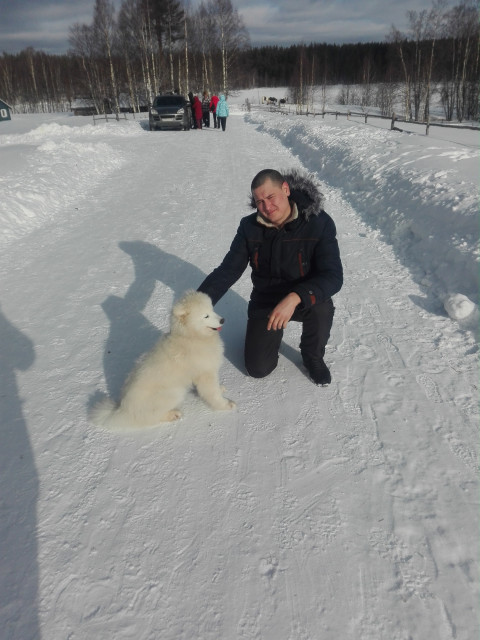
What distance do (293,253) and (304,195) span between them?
16.9 inches

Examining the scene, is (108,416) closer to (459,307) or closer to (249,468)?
(249,468)

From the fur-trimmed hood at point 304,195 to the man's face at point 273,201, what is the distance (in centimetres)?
11

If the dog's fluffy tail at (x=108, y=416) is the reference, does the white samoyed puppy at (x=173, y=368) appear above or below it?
above

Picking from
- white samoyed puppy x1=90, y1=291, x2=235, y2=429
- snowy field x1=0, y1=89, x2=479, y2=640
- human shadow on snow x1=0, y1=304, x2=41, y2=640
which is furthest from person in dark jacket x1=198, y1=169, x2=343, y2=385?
human shadow on snow x1=0, y1=304, x2=41, y2=640

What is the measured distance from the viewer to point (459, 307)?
10.8 feet

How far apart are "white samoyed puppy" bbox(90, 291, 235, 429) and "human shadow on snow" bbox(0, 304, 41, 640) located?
0.49m

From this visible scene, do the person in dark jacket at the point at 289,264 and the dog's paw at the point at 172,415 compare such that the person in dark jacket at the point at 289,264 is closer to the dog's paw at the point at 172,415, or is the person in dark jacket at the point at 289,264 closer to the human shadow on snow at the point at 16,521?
the dog's paw at the point at 172,415

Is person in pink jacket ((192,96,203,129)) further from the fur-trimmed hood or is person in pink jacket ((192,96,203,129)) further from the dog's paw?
the dog's paw

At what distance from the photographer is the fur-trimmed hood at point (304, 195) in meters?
2.72

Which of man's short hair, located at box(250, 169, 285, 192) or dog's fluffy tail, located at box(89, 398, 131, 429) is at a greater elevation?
man's short hair, located at box(250, 169, 285, 192)

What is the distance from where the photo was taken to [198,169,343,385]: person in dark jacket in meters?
2.67

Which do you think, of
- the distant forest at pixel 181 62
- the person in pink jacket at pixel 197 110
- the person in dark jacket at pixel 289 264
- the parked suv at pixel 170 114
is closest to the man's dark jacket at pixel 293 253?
the person in dark jacket at pixel 289 264

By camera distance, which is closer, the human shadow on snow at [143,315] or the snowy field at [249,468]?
the snowy field at [249,468]

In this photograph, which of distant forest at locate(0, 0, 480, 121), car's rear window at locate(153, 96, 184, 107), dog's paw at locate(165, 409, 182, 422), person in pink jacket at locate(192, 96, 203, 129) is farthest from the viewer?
distant forest at locate(0, 0, 480, 121)
